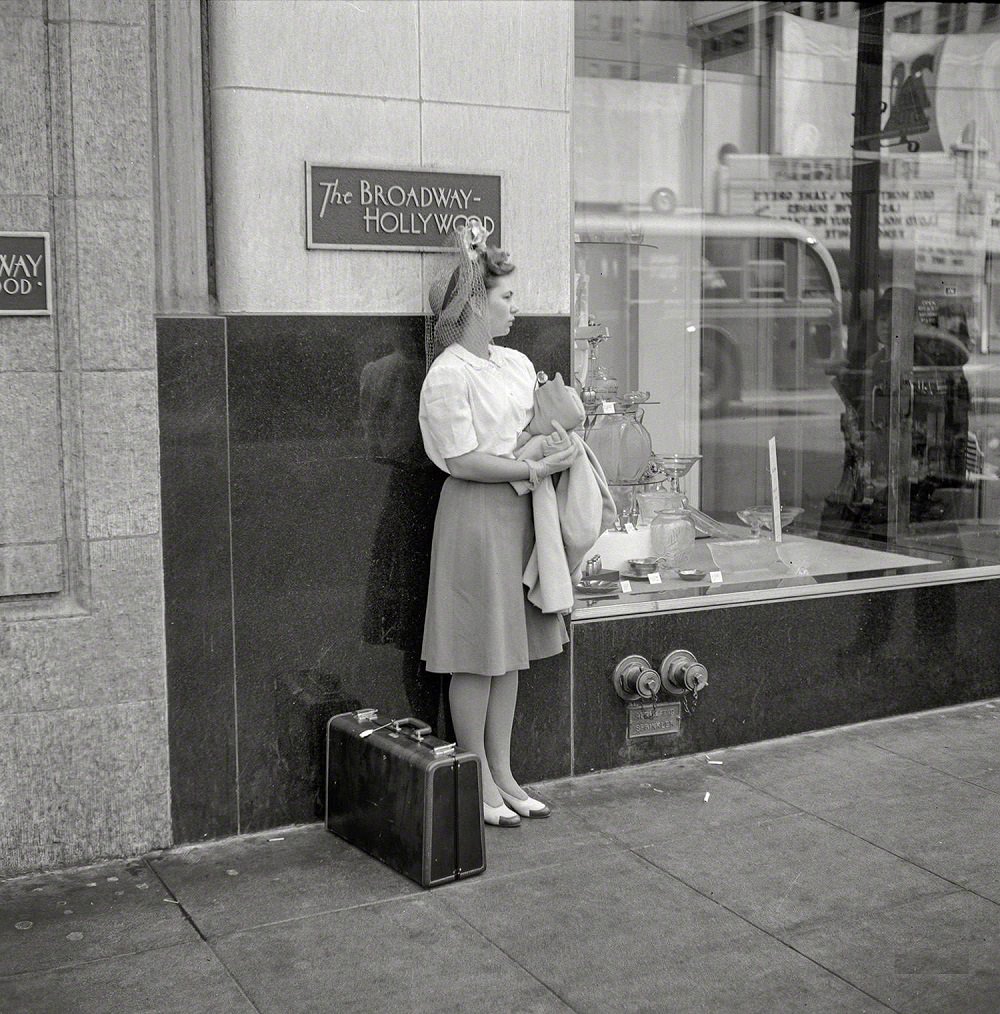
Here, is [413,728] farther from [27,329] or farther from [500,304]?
[27,329]

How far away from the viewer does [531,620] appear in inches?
206

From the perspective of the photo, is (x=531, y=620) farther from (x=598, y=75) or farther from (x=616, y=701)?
(x=598, y=75)

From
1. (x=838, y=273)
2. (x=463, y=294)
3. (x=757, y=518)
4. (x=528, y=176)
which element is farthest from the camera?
(x=838, y=273)

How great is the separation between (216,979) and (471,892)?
3.02ft

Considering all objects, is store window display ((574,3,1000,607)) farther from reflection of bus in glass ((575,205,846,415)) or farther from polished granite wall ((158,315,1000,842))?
polished granite wall ((158,315,1000,842))

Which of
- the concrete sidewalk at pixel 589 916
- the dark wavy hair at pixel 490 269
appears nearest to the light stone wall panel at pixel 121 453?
the dark wavy hair at pixel 490 269

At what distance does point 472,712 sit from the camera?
5152 mm

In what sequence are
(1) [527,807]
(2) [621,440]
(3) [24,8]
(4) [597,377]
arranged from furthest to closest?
(2) [621,440]
(4) [597,377]
(1) [527,807]
(3) [24,8]

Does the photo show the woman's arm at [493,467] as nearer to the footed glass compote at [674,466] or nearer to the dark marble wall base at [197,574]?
the dark marble wall base at [197,574]

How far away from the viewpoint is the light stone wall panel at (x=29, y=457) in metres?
4.59

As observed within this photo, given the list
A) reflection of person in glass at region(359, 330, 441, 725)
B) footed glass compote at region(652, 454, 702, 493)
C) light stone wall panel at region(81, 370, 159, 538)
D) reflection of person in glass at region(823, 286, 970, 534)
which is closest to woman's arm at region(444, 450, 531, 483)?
reflection of person in glass at region(359, 330, 441, 725)

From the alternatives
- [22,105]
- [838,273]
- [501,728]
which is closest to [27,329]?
[22,105]

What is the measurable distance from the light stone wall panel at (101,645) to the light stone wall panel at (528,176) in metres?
1.54

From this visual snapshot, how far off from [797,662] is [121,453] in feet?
10.1
